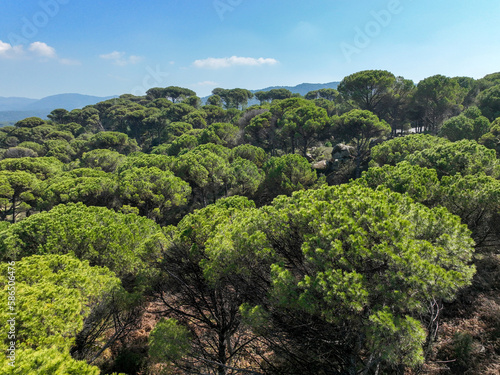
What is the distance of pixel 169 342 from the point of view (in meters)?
9.16

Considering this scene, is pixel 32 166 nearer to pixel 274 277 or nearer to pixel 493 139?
pixel 274 277

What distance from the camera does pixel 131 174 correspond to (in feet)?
69.4

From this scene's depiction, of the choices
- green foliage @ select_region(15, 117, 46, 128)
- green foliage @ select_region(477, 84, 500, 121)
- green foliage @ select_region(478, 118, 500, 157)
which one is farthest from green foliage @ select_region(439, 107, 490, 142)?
green foliage @ select_region(15, 117, 46, 128)

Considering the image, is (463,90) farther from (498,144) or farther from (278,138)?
(278,138)

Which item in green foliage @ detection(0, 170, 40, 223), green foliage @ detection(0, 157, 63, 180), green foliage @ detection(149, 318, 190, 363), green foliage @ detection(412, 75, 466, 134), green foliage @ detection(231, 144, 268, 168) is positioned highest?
green foliage @ detection(412, 75, 466, 134)

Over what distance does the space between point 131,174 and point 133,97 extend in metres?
Result: 98.3

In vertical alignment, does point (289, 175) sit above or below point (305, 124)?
below

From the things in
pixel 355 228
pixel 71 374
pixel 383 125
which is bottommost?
pixel 71 374

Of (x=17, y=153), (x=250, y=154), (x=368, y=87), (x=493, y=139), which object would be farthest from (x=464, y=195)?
(x=17, y=153)

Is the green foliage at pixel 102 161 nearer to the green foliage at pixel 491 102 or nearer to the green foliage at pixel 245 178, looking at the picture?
the green foliage at pixel 245 178

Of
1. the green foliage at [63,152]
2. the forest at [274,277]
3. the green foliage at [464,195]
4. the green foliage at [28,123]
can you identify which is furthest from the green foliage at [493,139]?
the green foliage at [28,123]

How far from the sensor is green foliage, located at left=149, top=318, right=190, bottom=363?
9062 mm

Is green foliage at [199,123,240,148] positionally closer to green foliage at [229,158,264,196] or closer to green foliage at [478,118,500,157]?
green foliage at [229,158,264,196]

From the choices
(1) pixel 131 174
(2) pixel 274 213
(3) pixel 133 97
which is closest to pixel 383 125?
(2) pixel 274 213
